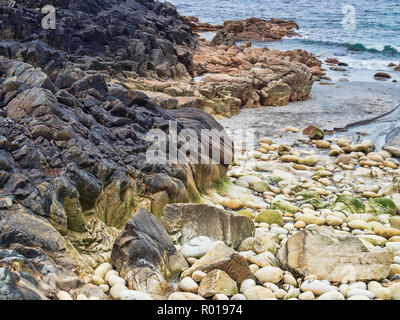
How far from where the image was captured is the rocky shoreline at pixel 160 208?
3.98 m

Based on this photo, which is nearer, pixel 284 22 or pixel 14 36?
pixel 14 36

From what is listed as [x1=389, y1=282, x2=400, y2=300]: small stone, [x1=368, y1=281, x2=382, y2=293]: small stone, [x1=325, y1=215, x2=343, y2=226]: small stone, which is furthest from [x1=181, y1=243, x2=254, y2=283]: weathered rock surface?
[x1=325, y1=215, x2=343, y2=226]: small stone

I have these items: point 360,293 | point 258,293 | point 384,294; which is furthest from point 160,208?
point 384,294

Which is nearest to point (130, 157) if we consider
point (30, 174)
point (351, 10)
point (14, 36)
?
point (30, 174)

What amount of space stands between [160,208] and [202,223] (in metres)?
0.74

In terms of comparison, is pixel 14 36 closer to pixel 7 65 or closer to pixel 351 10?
pixel 7 65

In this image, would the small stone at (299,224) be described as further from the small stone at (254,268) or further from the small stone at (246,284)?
the small stone at (246,284)

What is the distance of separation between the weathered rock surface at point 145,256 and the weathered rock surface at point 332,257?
1.40m

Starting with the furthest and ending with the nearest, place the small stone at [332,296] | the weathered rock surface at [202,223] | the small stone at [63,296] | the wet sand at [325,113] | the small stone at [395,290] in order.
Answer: the wet sand at [325,113] < the weathered rock surface at [202,223] < the small stone at [395,290] < the small stone at [332,296] < the small stone at [63,296]

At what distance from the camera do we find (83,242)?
4.56 metres

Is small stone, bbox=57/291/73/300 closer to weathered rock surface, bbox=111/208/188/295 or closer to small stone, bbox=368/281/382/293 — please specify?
weathered rock surface, bbox=111/208/188/295

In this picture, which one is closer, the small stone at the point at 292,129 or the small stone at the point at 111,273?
the small stone at the point at 111,273

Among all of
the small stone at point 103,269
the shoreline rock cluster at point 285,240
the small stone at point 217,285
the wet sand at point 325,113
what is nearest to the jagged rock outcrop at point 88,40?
the wet sand at point 325,113

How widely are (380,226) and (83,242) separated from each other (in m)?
4.61
